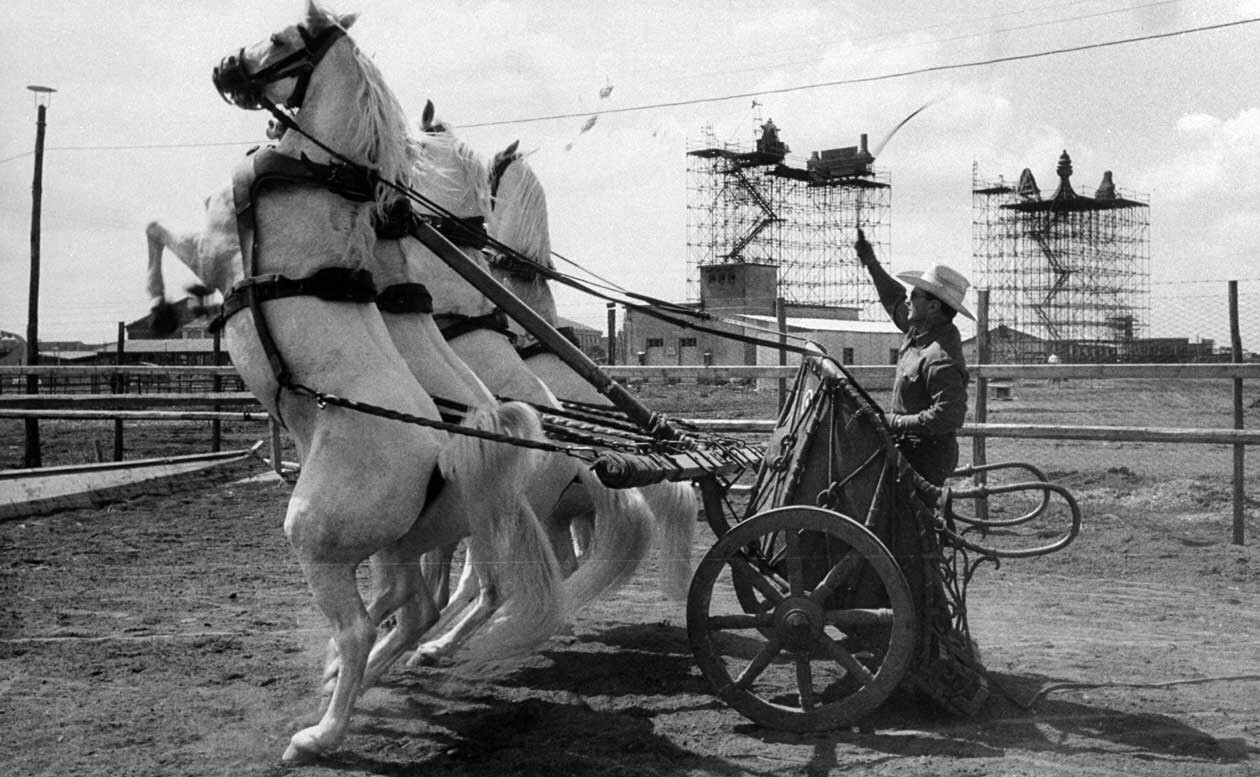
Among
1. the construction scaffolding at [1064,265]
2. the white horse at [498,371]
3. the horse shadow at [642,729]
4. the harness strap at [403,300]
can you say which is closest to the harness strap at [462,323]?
the white horse at [498,371]

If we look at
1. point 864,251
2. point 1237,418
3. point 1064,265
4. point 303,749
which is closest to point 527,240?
point 864,251

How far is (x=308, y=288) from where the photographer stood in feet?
12.6

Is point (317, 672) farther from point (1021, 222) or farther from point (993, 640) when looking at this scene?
point (1021, 222)

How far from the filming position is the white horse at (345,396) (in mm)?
3756

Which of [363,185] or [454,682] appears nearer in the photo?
[363,185]

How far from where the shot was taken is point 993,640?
5410 millimetres

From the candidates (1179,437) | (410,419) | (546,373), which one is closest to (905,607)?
(410,419)

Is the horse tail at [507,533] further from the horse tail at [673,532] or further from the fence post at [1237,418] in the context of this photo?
the fence post at [1237,418]

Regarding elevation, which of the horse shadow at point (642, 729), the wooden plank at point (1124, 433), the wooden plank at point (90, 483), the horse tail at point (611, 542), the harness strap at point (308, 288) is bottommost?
the horse shadow at point (642, 729)

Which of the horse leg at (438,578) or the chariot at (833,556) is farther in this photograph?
the horse leg at (438,578)

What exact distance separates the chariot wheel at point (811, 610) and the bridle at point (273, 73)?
7.26 ft

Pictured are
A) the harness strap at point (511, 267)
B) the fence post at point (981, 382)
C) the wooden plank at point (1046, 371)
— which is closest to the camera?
the harness strap at point (511, 267)

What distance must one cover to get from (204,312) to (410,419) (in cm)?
120

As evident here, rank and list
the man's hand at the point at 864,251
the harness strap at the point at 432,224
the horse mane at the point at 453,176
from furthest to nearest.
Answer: the horse mane at the point at 453,176 → the man's hand at the point at 864,251 → the harness strap at the point at 432,224
